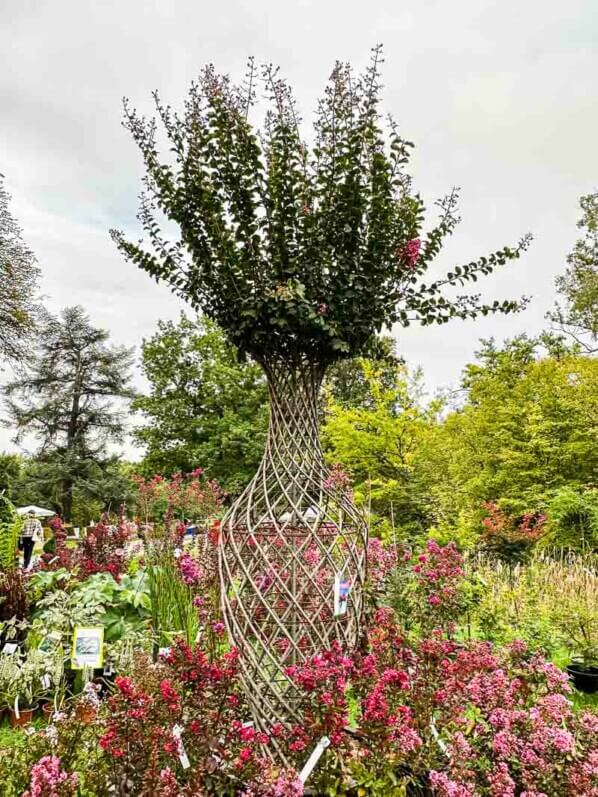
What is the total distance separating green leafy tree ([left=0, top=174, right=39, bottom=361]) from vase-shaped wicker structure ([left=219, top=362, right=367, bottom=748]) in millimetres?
11654

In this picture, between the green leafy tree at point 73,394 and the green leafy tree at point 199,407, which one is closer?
the green leafy tree at point 199,407

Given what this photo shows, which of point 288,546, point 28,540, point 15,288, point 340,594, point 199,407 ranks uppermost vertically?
point 15,288

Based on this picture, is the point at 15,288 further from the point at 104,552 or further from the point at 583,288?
the point at 583,288

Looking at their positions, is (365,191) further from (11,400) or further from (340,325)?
(11,400)

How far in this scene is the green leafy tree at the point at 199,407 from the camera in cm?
1516

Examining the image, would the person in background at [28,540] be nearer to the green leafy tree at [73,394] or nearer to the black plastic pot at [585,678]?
the black plastic pot at [585,678]

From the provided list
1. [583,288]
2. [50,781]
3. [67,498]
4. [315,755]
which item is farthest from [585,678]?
[67,498]

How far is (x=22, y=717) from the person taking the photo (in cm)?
287

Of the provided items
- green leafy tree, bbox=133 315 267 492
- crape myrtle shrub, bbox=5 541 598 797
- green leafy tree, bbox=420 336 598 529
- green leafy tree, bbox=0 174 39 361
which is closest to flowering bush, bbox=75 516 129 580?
crape myrtle shrub, bbox=5 541 598 797

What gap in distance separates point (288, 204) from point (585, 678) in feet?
11.3

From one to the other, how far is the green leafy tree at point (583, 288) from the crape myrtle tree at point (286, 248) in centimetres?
1165

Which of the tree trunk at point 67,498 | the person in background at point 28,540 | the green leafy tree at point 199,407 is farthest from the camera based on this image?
the green leafy tree at point 199,407

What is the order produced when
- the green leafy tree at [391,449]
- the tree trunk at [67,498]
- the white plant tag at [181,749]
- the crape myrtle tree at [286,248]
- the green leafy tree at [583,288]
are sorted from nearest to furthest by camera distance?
the white plant tag at [181,749]
the crape myrtle tree at [286,248]
the green leafy tree at [391,449]
the green leafy tree at [583,288]
the tree trunk at [67,498]

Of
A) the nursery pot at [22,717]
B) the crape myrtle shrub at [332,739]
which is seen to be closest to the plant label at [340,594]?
the crape myrtle shrub at [332,739]
